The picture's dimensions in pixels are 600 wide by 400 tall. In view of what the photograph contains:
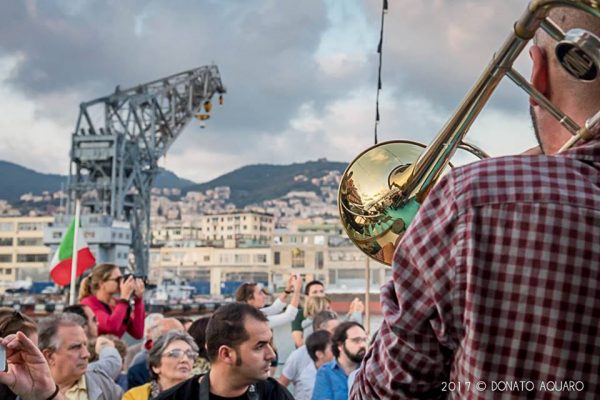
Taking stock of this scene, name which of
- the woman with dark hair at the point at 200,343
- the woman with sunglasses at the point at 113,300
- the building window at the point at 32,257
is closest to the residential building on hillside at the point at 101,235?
the woman with sunglasses at the point at 113,300

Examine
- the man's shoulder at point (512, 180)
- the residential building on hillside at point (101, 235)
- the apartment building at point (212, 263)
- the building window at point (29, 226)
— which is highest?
the building window at point (29, 226)

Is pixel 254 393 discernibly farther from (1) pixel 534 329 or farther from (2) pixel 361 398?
(1) pixel 534 329

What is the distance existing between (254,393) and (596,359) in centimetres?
244

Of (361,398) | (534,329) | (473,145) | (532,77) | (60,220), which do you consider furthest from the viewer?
(60,220)

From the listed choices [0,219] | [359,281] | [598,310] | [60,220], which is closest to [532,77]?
[598,310]

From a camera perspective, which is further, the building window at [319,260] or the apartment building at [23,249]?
the apartment building at [23,249]

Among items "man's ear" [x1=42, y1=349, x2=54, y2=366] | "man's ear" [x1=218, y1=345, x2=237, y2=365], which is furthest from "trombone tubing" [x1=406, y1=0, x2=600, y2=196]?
"man's ear" [x1=42, y1=349, x2=54, y2=366]

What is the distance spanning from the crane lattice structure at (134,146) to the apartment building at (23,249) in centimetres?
4710

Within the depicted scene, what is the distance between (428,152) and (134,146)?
43.7m

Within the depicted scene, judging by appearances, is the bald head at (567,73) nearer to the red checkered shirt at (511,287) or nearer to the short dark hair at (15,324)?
the red checkered shirt at (511,287)

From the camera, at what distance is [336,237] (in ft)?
302

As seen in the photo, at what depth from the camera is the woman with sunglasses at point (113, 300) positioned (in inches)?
243

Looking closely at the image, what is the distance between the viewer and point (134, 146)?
44.2 meters

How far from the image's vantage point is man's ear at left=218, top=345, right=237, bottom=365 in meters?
3.44
